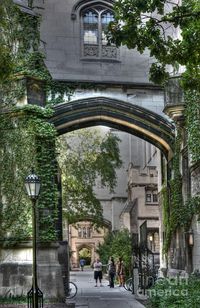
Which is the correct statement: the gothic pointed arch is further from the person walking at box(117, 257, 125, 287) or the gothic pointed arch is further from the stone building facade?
the person walking at box(117, 257, 125, 287)

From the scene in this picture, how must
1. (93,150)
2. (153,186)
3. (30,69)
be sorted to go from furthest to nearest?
(153,186) < (93,150) < (30,69)

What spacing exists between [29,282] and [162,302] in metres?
7.45

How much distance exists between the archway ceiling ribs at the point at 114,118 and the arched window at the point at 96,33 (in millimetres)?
1869

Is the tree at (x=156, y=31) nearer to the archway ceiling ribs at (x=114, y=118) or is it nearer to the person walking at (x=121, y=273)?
the archway ceiling ribs at (x=114, y=118)

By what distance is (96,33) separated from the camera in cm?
2314

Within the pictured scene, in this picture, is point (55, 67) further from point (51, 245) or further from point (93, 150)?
point (93, 150)

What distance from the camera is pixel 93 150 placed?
35.1 meters

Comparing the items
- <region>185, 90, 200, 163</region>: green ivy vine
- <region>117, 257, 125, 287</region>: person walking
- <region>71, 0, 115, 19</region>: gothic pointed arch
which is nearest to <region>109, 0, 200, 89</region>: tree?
<region>185, 90, 200, 163</region>: green ivy vine

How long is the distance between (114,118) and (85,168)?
11423 millimetres

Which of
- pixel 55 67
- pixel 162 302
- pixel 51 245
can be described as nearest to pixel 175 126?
pixel 55 67

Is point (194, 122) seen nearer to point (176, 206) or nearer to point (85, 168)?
point (176, 206)

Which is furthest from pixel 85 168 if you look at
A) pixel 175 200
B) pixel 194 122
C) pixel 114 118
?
pixel 194 122

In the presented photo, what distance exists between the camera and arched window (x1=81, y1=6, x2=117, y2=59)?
2294 centimetres

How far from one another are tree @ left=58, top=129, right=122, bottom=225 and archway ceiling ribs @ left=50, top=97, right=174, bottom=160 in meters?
10.3
